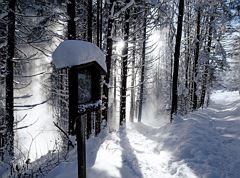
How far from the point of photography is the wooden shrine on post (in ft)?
16.3

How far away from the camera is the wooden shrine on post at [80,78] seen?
4978 millimetres

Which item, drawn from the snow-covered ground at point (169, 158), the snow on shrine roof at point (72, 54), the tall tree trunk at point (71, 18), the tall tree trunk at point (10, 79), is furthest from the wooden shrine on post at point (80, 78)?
the tall tree trunk at point (71, 18)

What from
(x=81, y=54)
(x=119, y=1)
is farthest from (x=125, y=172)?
(x=119, y=1)

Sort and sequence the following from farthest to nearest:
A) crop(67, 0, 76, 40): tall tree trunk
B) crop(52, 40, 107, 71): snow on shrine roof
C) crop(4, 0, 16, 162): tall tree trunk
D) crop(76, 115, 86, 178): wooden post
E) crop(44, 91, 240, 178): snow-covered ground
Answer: crop(67, 0, 76, 40): tall tree trunk → crop(4, 0, 16, 162): tall tree trunk → crop(44, 91, 240, 178): snow-covered ground → crop(76, 115, 86, 178): wooden post → crop(52, 40, 107, 71): snow on shrine roof

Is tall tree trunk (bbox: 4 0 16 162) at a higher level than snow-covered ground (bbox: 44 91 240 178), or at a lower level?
higher

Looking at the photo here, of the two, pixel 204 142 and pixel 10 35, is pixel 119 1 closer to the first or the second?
pixel 10 35

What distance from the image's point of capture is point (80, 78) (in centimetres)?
523

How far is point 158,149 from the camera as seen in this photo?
1112cm

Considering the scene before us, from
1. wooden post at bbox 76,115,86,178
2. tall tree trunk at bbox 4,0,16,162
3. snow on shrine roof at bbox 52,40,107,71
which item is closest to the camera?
snow on shrine roof at bbox 52,40,107,71

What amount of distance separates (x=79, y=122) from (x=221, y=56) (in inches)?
882

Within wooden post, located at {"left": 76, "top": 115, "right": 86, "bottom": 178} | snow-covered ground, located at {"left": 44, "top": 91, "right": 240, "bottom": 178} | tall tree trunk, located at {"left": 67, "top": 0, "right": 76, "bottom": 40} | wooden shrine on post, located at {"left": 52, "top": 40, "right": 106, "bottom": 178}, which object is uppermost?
tall tree trunk, located at {"left": 67, "top": 0, "right": 76, "bottom": 40}

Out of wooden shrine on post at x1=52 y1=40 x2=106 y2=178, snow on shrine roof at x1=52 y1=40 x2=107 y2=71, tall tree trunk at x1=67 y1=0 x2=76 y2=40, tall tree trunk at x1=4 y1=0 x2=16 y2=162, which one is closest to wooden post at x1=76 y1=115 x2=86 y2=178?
wooden shrine on post at x1=52 y1=40 x2=106 y2=178

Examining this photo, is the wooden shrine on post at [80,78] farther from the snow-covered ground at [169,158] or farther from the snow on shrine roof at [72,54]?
the snow-covered ground at [169,158]

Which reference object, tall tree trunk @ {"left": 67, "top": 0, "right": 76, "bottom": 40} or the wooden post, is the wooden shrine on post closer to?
the wooden post
